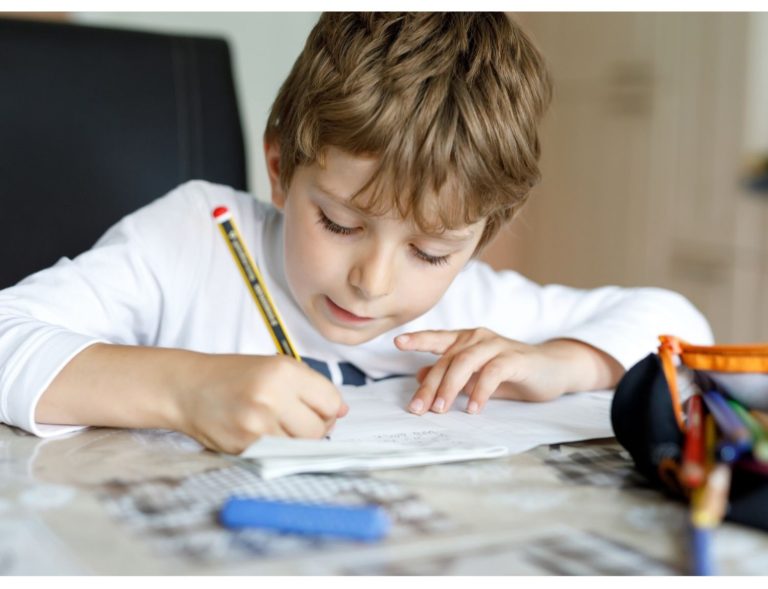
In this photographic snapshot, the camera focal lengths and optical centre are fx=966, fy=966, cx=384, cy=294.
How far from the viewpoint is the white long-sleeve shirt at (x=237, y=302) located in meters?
0.89

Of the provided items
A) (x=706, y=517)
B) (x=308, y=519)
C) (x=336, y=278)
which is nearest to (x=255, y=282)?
(x=336, y=278)

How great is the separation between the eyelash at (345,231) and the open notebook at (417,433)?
11cm

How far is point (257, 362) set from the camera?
2.14ft

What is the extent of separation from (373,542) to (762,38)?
6.82 ft

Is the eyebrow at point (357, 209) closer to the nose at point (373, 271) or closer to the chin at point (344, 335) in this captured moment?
the nose at point (373, 271)

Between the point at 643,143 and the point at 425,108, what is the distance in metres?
1.95

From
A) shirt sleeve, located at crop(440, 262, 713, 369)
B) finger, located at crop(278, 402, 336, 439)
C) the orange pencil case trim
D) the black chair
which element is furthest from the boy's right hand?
the black chair

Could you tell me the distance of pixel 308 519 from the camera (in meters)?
0.47

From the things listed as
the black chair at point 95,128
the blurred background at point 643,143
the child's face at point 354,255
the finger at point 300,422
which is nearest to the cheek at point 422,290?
the child's face at point 354,255

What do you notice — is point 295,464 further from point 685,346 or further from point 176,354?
point 685,346


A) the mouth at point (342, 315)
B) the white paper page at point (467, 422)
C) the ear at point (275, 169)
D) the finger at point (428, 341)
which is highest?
the ear at point (275, 169)

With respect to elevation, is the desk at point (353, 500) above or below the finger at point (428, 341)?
below
